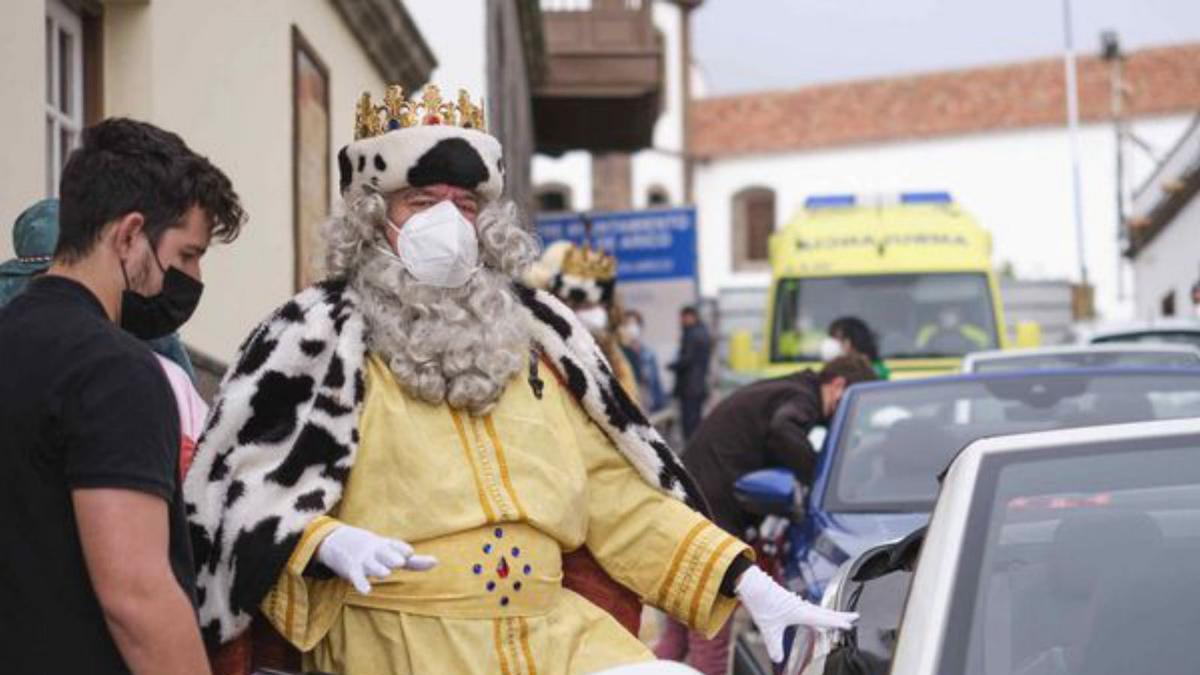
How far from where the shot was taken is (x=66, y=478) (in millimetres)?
3100

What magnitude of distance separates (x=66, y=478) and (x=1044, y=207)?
51.1 m

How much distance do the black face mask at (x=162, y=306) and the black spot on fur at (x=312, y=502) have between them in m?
0.52

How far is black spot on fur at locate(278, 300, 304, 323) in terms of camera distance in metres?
4.23

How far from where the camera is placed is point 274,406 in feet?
13.5

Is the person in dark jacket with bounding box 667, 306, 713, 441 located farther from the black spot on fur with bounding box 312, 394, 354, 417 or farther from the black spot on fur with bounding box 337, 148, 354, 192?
the black spot on fur with bounding box 312, 394, 354, 417

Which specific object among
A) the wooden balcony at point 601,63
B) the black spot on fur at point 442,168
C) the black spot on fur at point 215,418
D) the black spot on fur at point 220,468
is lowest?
the black spot on fur at point 220,468

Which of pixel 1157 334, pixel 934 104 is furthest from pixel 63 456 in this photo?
pixel 934 104

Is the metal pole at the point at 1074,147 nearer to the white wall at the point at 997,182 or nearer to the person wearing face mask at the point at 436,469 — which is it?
the white wall at the point at 997,182

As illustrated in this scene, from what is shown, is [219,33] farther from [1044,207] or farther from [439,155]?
[1044,207]

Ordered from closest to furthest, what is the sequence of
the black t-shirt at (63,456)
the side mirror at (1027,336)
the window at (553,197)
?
the black t-shirt at (63,456) < the side mirror at (1027,336) < the window at (553,197)

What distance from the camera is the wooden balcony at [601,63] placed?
24.6m

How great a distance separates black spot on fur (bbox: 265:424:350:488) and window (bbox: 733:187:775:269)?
172 ft

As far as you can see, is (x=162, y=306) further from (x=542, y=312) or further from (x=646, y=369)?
(x=646, y=369)

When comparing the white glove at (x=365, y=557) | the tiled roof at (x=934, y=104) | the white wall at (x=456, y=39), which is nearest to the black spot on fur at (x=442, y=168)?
the white glove at (x=365, y=557)
